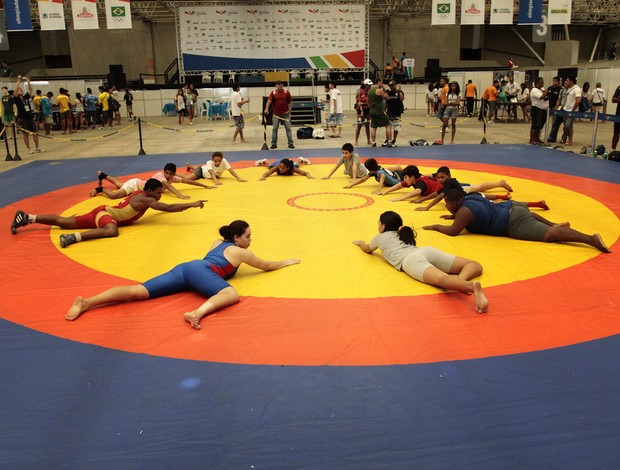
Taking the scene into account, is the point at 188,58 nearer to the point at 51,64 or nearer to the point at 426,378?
the point at 51,64

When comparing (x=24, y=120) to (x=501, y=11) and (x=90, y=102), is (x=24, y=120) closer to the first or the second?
(x=90, y=102)

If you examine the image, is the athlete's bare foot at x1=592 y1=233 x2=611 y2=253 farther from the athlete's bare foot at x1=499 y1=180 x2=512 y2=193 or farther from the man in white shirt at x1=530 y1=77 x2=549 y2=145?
the man in white shirt at x1=530 y1=77 x2=549 y2=145

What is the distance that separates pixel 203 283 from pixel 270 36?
2716 centimetres

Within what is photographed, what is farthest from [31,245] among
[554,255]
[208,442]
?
[554,255]

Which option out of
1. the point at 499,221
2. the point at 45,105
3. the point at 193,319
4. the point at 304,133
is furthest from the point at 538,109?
the point at 45,105

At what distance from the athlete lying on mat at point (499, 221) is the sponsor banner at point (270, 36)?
25.1 m

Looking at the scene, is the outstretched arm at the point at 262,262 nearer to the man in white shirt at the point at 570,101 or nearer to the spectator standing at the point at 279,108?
the spectator standing at the point at 279,108

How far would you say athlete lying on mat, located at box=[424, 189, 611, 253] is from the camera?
7047 mm

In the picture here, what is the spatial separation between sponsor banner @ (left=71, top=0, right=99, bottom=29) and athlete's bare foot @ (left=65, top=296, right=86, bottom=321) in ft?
63.2

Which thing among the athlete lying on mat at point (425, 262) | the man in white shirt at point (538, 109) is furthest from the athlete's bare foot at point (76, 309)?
the man in white shirt at point (538, 109)

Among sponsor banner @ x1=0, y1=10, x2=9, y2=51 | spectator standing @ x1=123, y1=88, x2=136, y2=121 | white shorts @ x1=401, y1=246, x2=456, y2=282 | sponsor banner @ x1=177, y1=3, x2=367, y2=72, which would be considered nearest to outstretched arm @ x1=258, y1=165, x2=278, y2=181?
white shorts @ x1=401, y1=246, x2=456, y2=282

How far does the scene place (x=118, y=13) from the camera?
72.3ft

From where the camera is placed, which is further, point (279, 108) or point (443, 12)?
point (443, 12)

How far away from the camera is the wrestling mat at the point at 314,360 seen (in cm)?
338
